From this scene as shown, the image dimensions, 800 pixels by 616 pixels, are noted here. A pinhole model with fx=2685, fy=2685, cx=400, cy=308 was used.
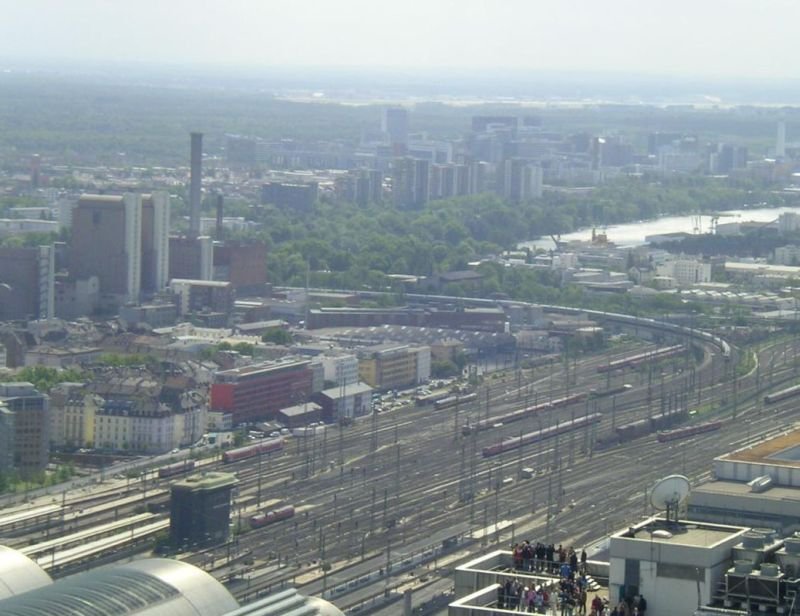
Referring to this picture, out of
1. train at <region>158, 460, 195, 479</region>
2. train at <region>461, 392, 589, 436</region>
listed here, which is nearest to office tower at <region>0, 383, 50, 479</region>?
train at <region>158, 460, 195, 479</region>

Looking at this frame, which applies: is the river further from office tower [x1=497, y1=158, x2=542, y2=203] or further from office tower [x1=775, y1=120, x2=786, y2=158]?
office tower [x1=775, y1=120, x2=786, y2=158]

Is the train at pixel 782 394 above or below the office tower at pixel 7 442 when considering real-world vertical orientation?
below

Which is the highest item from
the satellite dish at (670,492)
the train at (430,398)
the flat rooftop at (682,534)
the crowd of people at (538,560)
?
the satellite dish at (670,492)

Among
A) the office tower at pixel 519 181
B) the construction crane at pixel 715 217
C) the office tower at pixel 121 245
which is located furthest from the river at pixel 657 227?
the office tower at pixel 121 245

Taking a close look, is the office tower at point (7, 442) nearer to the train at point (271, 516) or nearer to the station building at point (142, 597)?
the train at point (271, 516)

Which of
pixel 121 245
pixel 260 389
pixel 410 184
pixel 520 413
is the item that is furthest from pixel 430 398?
pixel 410 184

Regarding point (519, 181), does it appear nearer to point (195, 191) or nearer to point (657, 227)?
point (657, 227)
